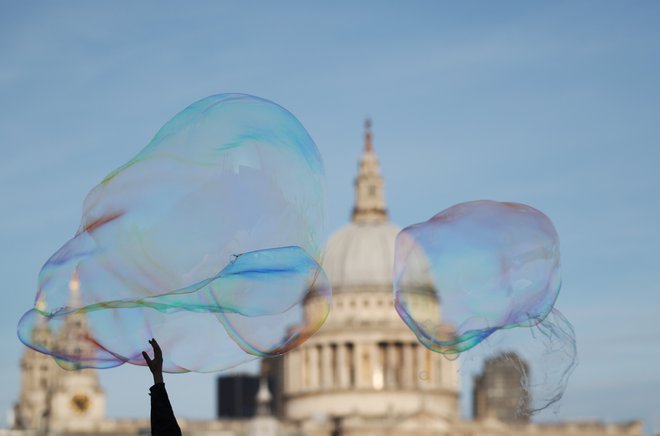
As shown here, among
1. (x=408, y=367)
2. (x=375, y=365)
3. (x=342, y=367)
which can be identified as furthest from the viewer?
(x=375, y=365)

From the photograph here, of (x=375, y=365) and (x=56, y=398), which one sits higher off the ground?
(x=375, y=365)

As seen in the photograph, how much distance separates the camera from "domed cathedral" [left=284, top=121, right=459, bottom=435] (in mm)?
176625

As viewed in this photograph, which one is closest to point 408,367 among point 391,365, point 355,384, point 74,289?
point 391,365

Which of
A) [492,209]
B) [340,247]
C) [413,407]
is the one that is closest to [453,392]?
[413,407]

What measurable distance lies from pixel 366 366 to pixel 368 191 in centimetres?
2022

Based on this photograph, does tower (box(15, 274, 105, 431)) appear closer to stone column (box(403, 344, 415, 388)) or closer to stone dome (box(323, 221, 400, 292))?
stone dome (box(323, 221, 400, 292))

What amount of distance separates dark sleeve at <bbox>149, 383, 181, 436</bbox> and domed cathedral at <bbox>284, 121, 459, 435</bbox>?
15506 centimetres

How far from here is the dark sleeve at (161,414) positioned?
19594 mm

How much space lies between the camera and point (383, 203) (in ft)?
648

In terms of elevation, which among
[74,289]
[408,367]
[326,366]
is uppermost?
[326,366]

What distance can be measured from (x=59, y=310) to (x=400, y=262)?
21.0ft

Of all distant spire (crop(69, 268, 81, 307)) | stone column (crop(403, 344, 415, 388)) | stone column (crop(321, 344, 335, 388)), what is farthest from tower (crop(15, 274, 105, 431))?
distant spire (crop(69, 268, 81, 307))

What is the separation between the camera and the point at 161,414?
64.7ft

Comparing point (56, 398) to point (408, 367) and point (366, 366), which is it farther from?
point (408, 367)
